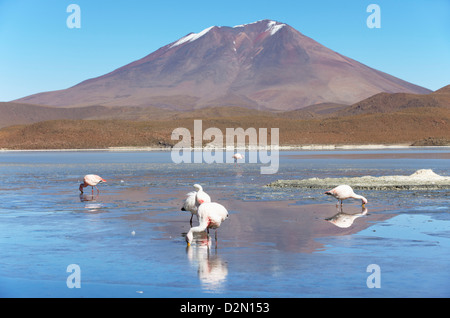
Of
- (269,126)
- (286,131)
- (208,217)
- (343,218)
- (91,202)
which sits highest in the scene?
(269,126)

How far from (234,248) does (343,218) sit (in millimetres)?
4323

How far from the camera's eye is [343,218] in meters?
13.7

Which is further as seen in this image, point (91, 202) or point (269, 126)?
point (269, 126)

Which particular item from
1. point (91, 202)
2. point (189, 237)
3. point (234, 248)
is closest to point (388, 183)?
point (91, 202)

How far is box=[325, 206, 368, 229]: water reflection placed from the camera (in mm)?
12727

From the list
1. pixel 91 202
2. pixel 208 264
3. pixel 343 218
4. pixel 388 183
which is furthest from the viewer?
pixel 388 183

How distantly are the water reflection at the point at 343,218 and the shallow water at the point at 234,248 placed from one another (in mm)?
66

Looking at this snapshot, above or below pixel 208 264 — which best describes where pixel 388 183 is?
above

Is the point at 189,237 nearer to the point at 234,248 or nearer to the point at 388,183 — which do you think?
the point at 234,248

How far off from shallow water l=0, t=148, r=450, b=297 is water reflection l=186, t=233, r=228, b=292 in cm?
1

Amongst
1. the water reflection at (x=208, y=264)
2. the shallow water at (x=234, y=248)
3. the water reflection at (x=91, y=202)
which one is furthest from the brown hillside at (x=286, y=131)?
the water reflection at (x=208, y=264)

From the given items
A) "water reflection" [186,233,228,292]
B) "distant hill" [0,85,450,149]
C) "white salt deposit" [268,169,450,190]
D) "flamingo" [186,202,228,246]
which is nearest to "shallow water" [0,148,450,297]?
"water reflection" [186,233,228,292]
